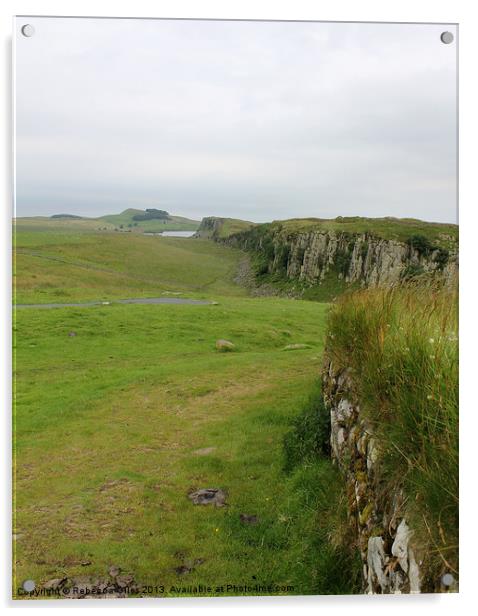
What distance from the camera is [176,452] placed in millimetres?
6547

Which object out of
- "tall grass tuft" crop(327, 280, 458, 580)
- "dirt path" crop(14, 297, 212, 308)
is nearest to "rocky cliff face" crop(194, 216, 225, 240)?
"tall grass tuft" crop(327, 280, 458, 580)

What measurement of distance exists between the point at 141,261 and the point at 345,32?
5712 mm

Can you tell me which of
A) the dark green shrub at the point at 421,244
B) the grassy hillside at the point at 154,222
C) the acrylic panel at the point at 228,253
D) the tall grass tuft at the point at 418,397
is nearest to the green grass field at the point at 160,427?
the acrylic panel at the point at 228,253

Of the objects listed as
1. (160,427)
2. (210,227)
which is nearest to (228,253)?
(210,227)

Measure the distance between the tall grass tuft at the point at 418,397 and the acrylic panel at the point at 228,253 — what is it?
19 millimetres

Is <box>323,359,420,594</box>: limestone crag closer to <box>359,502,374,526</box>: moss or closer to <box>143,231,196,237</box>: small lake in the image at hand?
<box>359,502,374,526</box>: moss

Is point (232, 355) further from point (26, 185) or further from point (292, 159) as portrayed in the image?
point (26, 185)

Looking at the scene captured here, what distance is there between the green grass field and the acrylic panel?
0.12ft

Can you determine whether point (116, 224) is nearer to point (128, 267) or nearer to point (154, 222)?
point (154, 222)

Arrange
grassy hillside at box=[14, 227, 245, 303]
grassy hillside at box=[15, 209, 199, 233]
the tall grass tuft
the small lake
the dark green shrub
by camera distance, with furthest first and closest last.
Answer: grassy hillside at box=[14, 227, 245, 303], the small lake, grassy hillside at box=[15, 209, 199, 233], the dark green shrub, the tall grass tuft

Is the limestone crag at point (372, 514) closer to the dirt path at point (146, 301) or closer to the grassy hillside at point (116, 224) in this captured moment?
the grassy hillside at point (116, 224)

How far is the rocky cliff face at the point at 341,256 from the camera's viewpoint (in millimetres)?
5969

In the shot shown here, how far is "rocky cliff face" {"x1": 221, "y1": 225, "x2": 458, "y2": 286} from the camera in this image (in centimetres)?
597

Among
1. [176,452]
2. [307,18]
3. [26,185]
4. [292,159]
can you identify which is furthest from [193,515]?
[307,18]
